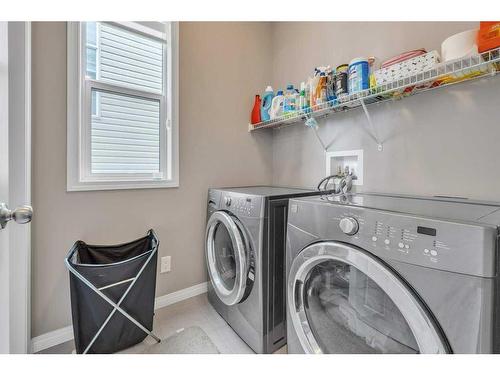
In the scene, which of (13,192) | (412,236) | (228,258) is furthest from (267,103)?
(13,192)

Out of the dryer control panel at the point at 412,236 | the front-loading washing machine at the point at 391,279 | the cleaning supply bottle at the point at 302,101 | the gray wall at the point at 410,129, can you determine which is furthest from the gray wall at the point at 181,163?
the dryer control panel at the point at 412,236

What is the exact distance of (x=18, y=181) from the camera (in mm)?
1036

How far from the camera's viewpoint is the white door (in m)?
0.82

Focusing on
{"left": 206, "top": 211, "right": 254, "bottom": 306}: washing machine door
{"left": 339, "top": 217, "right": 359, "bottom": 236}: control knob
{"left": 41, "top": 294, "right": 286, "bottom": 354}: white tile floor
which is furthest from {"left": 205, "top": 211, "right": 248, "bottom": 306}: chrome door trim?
{"left": 339, "top": 217, "right": 359, "bottom": 236}: control knob

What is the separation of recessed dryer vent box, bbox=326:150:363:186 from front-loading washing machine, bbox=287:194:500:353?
77 cm

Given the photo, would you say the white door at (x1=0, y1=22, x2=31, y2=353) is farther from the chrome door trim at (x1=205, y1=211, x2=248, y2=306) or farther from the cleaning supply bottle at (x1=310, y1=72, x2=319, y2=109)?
the cleaning supply bottle at (x1=310, y1=72, x2=319, y2=109)

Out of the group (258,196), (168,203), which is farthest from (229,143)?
(258,196)

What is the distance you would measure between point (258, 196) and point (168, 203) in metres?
0.82

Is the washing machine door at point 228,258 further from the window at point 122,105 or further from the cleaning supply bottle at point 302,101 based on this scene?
the cleaning supply bottle at point 302,101

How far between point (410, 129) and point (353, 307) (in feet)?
3.52

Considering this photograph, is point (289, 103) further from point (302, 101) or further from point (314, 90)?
point (314, 90)

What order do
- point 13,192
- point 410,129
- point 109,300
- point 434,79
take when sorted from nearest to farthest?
point 13,192
point 434,79
point 109,300
point 410,129

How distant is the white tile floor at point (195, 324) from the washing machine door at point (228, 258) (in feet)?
0.69

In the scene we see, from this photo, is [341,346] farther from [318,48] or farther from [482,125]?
[318,48]
